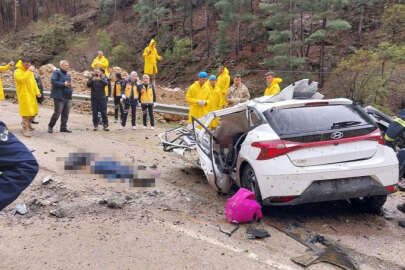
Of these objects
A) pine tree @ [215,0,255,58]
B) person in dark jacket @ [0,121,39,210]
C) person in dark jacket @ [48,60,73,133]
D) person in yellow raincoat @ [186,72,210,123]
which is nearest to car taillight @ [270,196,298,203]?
person in dark jacket @ [0,121,39,210]

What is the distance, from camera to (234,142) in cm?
610

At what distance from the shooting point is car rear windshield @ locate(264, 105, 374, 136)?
4699 mm

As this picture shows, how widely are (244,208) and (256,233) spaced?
0.34 metres

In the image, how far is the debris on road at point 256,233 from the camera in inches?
173

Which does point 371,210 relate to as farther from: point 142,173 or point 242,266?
point 142,173

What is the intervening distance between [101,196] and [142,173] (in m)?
1.20

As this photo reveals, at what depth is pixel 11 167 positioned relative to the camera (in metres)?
2.29

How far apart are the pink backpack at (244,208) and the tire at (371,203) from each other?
156cm

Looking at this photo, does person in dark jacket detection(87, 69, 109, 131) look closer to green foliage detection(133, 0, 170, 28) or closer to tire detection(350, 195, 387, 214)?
tire detection(350, 195, 387, 214)

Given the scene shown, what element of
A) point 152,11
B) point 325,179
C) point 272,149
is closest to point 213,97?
point 272,149

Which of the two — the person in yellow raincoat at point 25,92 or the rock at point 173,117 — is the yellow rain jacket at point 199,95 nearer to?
the person in yellow raincoat at point 25,92

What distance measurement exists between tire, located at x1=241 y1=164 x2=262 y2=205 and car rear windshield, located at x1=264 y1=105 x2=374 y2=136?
26.4 inches

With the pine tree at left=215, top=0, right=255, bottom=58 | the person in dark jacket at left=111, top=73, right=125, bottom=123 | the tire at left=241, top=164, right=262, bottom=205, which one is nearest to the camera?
the tire at left=241, top=164, right=262, bottom=205

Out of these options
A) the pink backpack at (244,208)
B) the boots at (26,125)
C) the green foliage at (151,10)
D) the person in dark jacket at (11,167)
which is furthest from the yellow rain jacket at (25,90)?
the green foliage at (151,10)
